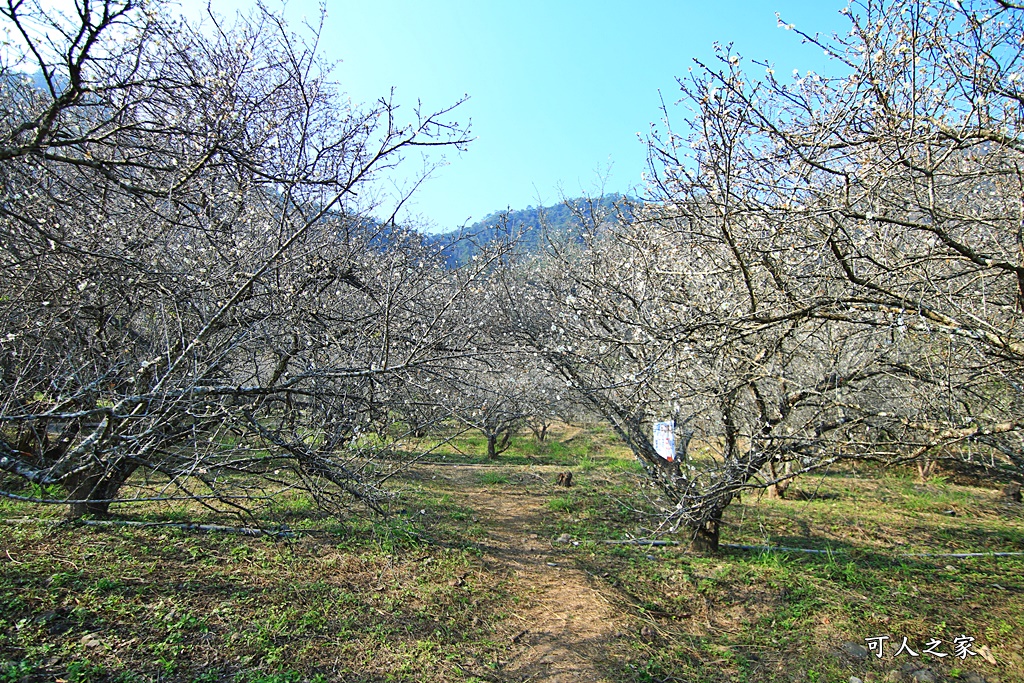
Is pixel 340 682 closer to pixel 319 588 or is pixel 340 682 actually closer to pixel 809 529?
pixel 319 588

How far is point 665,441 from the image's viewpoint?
5.78m

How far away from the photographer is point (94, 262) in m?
3.52

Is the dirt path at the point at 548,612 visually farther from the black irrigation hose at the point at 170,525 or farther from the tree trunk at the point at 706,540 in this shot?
the black irrigation hose at the point at 170,525

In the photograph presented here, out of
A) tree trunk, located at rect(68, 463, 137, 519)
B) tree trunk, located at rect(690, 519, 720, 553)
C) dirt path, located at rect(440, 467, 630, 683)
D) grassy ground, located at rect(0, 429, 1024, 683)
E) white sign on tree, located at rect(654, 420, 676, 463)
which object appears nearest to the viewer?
grassy ground, located at rect(0, 429, 1024, 683)

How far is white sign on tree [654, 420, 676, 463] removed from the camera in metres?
5.56

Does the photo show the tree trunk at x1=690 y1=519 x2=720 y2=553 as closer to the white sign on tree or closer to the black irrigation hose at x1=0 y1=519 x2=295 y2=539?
the white sign on tree

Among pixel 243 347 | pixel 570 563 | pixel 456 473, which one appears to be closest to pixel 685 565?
pixel 570 563

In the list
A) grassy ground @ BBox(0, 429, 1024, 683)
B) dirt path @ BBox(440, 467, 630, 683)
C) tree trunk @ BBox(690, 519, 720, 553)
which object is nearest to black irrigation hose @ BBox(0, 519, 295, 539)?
grassy ground @ BBox(0, 429, 1024, 683)

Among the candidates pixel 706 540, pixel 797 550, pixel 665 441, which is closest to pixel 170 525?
pixel 665 441

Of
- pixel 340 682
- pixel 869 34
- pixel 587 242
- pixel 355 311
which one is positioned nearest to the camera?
pixel 869 34

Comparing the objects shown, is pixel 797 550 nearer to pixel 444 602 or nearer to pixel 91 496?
pixel 444 602

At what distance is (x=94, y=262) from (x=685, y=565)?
5.75 m

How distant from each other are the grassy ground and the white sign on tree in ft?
2.20

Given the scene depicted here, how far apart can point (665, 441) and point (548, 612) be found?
2.10 m
